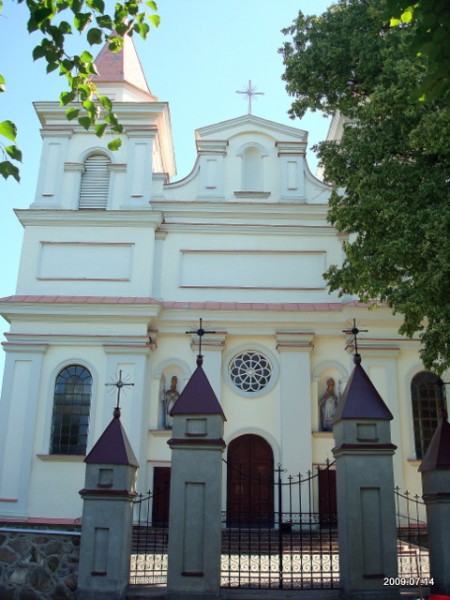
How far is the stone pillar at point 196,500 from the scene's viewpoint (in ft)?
27.8

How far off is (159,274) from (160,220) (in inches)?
64.6

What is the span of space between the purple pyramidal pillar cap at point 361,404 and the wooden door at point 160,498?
8.82 m

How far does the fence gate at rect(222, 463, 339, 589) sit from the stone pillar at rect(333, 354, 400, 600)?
68cm

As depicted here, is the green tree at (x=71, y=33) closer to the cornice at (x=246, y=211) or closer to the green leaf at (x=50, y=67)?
the green leaf at (x=50, y=67)

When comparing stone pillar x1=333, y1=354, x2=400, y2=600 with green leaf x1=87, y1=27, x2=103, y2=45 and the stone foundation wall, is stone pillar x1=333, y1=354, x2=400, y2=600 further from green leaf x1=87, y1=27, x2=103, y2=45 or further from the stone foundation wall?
green leaf x1=87, y1=27, x2=103, y2=45

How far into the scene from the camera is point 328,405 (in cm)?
1853

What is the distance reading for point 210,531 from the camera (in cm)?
866

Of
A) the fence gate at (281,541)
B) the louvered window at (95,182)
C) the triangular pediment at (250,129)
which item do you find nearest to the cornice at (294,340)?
the fence gate at (281,541)

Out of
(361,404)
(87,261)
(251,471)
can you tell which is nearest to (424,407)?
(251,471)

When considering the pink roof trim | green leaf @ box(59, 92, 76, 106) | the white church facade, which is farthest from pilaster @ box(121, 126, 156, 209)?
green leaf @ box(59, 92, 76, 106)

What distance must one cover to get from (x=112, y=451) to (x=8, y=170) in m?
4.42

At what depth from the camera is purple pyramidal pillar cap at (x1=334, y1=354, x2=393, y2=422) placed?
9031 millimetres

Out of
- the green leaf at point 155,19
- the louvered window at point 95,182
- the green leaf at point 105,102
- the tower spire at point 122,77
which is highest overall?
the tower spire at point 122,77

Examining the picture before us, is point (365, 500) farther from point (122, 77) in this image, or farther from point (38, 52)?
point (122, 77)
